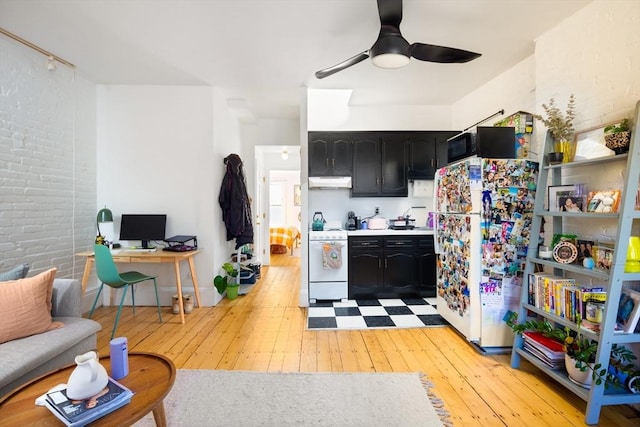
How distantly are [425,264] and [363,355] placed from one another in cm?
181

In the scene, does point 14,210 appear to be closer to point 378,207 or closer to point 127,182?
point 127,182

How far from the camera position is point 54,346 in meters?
1.67

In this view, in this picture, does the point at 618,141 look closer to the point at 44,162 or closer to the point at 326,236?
the point at 326,236

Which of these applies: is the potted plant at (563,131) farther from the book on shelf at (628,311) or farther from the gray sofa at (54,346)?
the gray sofa at (54,346)

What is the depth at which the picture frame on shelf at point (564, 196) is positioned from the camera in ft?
6.29

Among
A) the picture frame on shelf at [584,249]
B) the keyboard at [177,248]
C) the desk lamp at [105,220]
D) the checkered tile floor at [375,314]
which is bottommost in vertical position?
the checkered tile floor at [375,314]

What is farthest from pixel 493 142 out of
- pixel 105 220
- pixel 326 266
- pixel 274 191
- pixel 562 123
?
pixel 274 191

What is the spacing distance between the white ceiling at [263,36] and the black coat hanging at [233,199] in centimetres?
101

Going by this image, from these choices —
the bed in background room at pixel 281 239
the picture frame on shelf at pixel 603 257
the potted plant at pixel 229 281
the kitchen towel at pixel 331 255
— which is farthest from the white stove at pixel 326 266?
the bed in background room at pixel 281 239

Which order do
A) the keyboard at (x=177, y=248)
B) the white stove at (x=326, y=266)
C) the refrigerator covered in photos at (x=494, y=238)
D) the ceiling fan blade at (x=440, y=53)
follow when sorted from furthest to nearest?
the white stove at (x=326, y=266), the keyboard at (x=177, y=248), the refrigerator covered in photos at (x=494, y=238), the ceiling fan blade at (x=440, y=53)

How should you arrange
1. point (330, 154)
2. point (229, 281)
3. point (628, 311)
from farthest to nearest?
point (330, 154)
point (229, 281)
point (628, 311)

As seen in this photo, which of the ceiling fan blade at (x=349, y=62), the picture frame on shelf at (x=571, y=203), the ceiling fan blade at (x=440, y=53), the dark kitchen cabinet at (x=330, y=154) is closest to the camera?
the picture frame on shelf at (x=571, y=203)

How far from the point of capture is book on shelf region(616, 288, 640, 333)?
158 cm

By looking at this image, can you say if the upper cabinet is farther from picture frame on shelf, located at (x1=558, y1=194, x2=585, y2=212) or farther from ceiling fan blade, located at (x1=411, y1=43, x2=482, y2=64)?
picture frame on shelf, located at (x1=558, y1=194, x2=585, y2=212)
